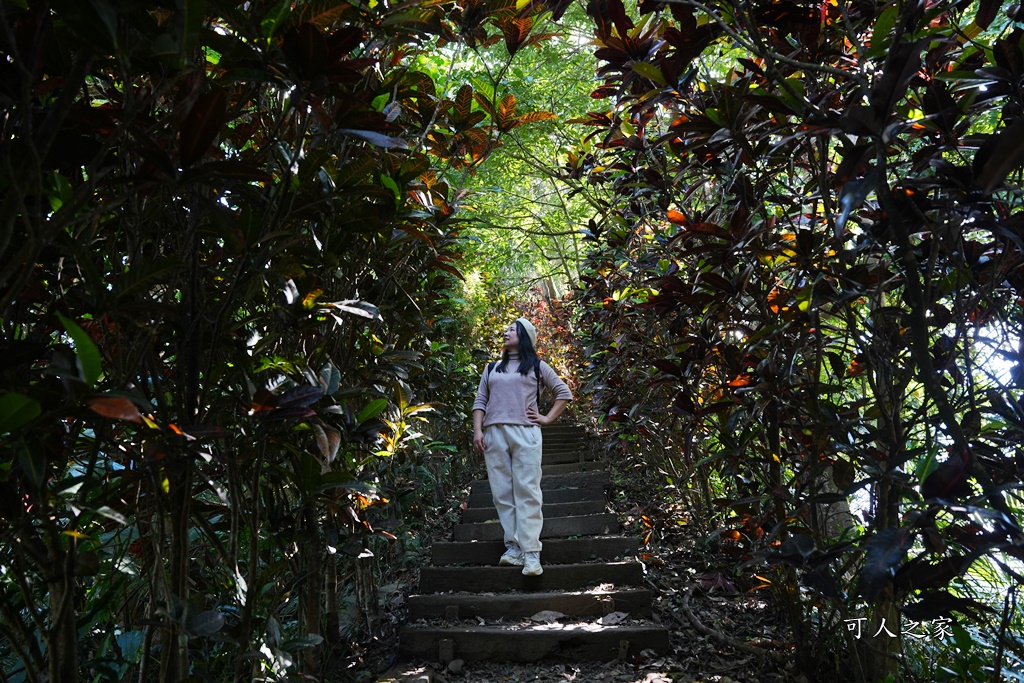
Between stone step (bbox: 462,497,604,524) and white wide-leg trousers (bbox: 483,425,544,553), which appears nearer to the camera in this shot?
white wide-leg trousers (bbox: 483,425,544,553)

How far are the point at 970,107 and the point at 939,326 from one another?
0.58 meters

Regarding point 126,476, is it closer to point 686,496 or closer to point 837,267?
point 837,267

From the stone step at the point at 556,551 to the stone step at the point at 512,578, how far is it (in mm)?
279

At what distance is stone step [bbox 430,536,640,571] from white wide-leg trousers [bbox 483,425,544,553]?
12.2 inches

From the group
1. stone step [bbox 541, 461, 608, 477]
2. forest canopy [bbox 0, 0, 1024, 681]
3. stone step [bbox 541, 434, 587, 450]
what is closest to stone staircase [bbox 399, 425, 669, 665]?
forest canopy [bbox 0, 0, 1024, 681]

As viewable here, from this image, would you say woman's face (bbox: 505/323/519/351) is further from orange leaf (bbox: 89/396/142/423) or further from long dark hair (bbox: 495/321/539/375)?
orange leaf (bbox: 89/396/142/423)

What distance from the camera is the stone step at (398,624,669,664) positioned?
3221mm

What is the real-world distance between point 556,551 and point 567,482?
1.93 metres

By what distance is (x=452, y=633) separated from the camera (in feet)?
11.1

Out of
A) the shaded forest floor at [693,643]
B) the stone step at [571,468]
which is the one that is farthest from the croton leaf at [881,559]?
the stone step at [571,468]

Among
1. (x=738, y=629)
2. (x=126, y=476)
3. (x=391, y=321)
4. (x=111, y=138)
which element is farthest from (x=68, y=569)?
(x=738, y=629)

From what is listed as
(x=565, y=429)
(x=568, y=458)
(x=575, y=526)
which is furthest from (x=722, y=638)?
(x=565, y=429)

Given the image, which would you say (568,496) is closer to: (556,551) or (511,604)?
(556,551)

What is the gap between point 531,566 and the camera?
392 centimetres
